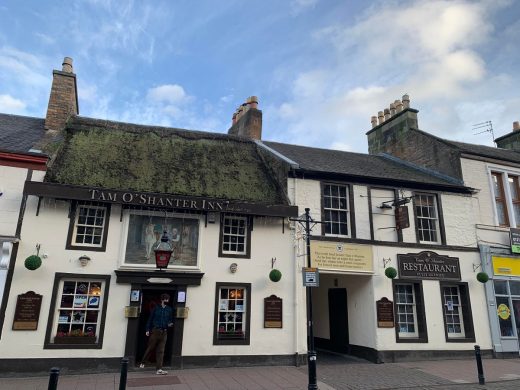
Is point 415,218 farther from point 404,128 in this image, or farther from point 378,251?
point 404,128

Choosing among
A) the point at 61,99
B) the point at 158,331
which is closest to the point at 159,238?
the point at 158,331

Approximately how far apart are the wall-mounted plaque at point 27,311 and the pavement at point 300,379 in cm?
126

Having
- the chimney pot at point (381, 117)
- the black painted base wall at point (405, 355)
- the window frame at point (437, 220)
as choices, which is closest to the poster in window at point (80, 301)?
the black painted base wall at point (405, 355)

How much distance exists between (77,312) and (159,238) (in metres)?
3.01

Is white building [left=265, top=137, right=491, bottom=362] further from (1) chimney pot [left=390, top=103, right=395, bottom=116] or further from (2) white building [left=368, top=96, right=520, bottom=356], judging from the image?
(1) chimney pot [left=390, top=103, right=395, bottom=116]

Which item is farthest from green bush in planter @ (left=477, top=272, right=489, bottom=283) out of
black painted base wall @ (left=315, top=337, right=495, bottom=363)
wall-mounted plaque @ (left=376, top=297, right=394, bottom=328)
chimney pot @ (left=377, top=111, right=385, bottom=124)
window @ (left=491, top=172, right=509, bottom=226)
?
chimney pot @ (left=377, top=111, right=385, bottom=124)

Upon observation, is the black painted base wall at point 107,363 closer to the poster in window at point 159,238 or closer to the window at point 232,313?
the window at point 232,313

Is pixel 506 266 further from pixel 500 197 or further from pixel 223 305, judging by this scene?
pixel 223 305

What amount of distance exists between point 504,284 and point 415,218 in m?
4.38

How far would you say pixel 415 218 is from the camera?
14.8 meters

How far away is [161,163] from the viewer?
43.8 feet

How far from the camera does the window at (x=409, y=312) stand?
13664mm

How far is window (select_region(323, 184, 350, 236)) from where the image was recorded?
544 inches

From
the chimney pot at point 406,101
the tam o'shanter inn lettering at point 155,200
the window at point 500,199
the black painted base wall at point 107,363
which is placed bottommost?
the black painted base wall at point 107,363
